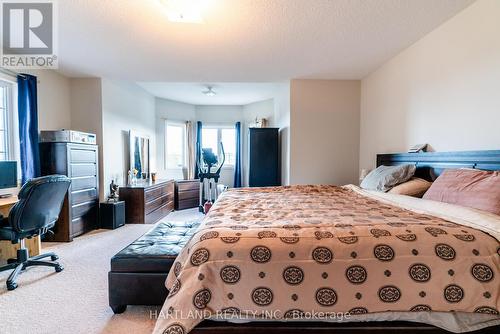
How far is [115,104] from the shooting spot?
432 cm

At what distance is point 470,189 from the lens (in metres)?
1.64

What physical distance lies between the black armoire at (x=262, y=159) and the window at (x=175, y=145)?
2.34 meters

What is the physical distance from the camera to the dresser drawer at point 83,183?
11.2 ft

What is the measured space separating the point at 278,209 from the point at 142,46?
2470 mm

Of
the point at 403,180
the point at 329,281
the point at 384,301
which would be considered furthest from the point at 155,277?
the point at 403,180

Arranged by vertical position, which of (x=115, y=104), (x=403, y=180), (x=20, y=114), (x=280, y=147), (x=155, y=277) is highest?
(x=115, y=104)

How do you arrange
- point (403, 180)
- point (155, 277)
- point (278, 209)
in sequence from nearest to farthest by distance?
point (155, 277), point (278, 209), point (403, 180)

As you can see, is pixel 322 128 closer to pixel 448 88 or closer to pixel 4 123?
pixel 448 88

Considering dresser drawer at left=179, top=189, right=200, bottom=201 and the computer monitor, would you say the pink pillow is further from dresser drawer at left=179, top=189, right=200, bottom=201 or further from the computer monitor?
dresser drawer at left=179, top=189, right=200, bottom=201

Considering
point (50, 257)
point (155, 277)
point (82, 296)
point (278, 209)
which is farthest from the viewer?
point (50, 257)

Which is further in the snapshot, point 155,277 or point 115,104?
point 115,104

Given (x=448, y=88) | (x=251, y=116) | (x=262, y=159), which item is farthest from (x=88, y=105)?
(x=448, y=88)

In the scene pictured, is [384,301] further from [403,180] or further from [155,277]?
[403,180]

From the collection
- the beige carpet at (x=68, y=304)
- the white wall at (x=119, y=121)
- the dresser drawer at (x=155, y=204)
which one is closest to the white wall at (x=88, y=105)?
the white wall at (x=119, y=121)
